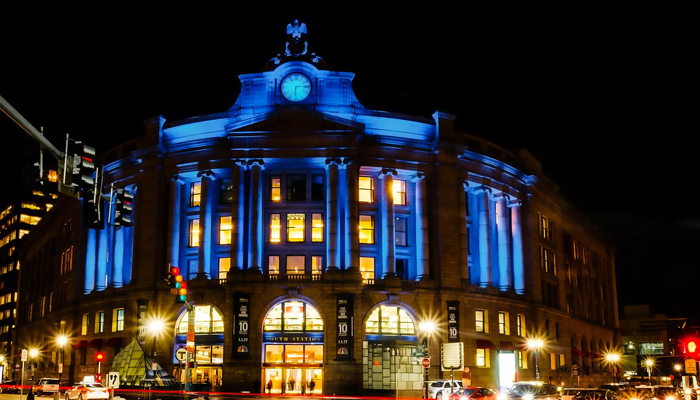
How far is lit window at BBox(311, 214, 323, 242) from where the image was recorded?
223 ft

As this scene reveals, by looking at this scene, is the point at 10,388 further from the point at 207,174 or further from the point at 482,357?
the point at 482,357

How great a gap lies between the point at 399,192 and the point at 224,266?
→ 17.0 meters

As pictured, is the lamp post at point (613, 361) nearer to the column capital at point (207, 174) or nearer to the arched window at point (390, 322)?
the arched window at point (390, 322)

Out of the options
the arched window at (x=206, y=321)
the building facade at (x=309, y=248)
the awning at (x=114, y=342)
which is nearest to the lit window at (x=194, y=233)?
the building facade at (x=309, y=248)

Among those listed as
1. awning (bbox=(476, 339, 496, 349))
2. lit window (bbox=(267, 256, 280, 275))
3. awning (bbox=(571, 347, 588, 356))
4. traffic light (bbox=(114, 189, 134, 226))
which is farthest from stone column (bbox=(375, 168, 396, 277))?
traffic light (bbox=(114, 189, 134, 226))

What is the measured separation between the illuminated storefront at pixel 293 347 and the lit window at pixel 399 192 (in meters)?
12.9

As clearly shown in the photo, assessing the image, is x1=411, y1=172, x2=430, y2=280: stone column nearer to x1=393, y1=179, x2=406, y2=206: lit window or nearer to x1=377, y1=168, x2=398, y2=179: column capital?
x1=393, y1=179, x2=406, y2=206: lit window

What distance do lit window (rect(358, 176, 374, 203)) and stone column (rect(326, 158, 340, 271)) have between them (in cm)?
364

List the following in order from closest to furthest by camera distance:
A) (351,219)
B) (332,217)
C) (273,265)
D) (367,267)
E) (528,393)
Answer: (528,393)
(332,217)
(351,219)
(273,265)
(367,267)

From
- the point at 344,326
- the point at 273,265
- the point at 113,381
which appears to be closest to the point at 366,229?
the point at 273,265

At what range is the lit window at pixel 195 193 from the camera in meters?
71.9

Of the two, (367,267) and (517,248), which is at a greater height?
(517,248)

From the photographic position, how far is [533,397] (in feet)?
134

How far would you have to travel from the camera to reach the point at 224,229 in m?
69.8
